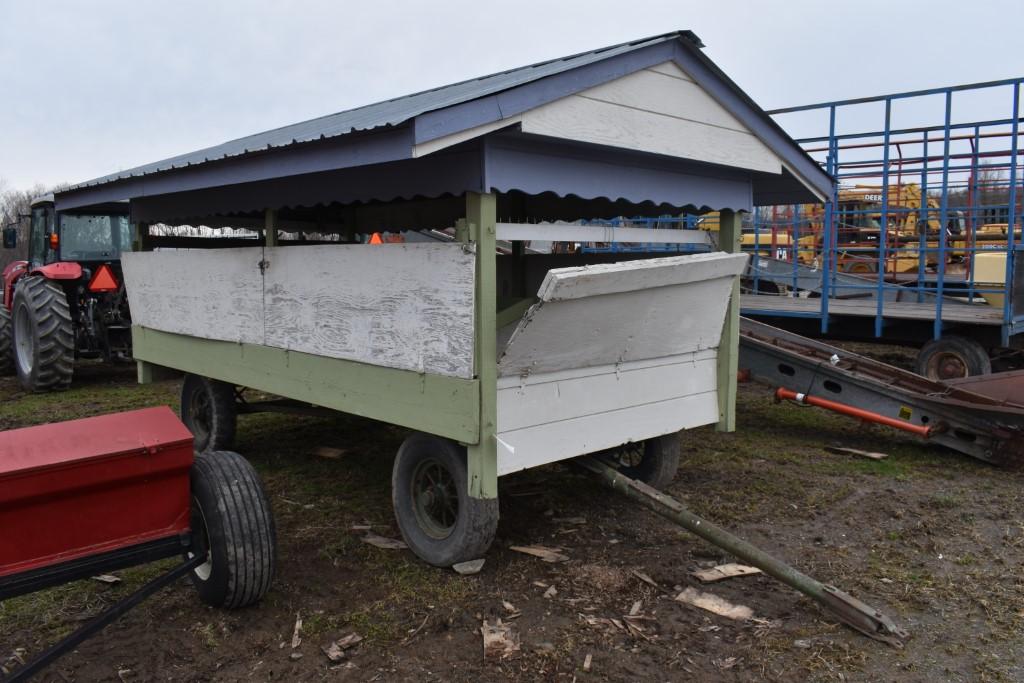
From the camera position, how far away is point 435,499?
14.1ft

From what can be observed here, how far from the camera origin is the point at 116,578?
418 cm

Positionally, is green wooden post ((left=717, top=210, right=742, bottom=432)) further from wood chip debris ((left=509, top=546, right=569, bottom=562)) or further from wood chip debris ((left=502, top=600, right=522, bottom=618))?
wood chip debris ((left=502, top=600, right=522, bottom=618))

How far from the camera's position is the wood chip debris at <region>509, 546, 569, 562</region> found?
428 centimetres

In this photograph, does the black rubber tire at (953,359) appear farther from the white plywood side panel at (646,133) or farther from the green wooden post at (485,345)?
the green wooden post at (485,345)

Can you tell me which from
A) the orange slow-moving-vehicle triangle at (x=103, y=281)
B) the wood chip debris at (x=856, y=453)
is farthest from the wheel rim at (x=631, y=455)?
the orange slow-moving-vehicle triangle at (x=103, y=281)

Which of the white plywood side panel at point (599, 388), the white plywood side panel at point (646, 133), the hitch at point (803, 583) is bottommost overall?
the hitch at point (803, 583)

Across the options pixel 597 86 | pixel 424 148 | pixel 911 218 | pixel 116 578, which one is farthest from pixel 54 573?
pixel 911 218

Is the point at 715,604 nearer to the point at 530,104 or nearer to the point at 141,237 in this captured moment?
the point at 530,104

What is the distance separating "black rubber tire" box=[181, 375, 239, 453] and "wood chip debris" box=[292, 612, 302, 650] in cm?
310

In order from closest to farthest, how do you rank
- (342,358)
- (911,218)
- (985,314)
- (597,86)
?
(597,86), (342,358), (985,314), (911,218)

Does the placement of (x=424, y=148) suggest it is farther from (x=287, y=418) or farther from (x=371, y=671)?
(x=287, y=418)

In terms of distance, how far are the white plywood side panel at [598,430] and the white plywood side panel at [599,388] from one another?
4 cm

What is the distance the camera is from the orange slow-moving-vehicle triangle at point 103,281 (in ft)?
33.7

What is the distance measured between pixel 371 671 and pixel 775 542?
2.45 m
